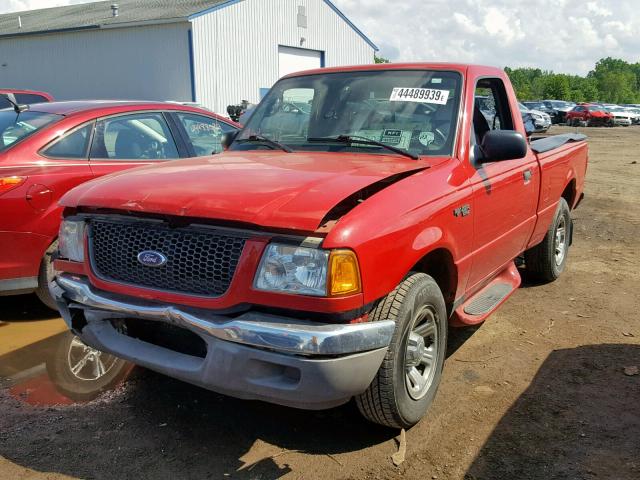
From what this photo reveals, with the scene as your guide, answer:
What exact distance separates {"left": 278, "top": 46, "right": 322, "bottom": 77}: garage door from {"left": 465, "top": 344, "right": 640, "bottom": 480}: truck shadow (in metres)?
25.1

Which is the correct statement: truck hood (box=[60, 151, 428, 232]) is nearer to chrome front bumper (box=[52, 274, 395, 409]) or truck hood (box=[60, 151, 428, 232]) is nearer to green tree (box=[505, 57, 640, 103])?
chrome front bumper (box=[52, 274, 395, 409])

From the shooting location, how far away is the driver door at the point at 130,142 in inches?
195

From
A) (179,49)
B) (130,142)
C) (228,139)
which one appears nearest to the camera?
(228,139)

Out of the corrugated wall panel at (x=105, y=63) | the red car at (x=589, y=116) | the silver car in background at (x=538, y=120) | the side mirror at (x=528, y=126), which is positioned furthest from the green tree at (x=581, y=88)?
the side mirror at (x=528, y=126)

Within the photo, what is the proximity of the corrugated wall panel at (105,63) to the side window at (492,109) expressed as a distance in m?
20.8

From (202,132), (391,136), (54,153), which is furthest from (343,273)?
(202,132)

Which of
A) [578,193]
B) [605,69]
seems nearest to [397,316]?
[578,193]

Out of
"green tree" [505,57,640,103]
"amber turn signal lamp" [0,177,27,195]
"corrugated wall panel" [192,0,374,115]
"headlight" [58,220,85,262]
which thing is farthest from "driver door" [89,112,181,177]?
"green tree" [505,57,640,103]

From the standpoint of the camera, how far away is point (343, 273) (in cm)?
252

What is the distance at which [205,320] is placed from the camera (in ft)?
8.52

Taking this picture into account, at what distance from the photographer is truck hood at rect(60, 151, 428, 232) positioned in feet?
8.49

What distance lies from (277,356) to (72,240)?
4.76 ft

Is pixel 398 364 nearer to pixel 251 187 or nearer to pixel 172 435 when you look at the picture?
pixel 251 187

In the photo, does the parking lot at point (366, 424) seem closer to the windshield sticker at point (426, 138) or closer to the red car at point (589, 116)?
the windshield sticker at point (426, 138)
